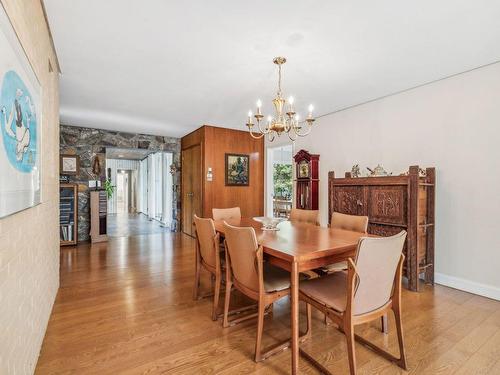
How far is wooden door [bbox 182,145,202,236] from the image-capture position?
564 cm

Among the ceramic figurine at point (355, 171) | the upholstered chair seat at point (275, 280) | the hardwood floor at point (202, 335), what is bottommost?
the hardwood floor at point (202, 335)

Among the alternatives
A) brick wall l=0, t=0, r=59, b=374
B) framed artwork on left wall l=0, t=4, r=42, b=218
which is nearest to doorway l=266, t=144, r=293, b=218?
brick wall l=0, t=0, r=59, b=374

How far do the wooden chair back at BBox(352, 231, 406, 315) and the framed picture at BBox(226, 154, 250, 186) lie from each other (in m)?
4.24

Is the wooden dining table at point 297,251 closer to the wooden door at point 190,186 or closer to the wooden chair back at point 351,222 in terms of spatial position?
the wooden chair back at point 351,222

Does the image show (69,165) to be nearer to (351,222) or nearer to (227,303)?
(227,303)

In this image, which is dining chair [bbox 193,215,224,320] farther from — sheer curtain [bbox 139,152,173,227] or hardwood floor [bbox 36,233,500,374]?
sheer curtain [bbox 139,152,173,227]

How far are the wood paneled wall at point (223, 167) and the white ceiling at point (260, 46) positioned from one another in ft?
5.33

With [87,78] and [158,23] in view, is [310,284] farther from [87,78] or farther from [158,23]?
[87,78]

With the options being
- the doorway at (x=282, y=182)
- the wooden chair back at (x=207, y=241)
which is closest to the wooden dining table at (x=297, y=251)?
the wooden chair back at (x=207, y=241)

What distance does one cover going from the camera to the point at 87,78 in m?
3.08

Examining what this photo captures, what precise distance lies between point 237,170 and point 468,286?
416 centimetres

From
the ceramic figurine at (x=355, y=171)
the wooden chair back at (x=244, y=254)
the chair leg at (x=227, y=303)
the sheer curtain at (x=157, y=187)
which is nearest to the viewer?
the wooden chair back at (x=244, y=254)

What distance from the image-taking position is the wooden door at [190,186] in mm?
5641

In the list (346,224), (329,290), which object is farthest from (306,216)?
(329,290)
